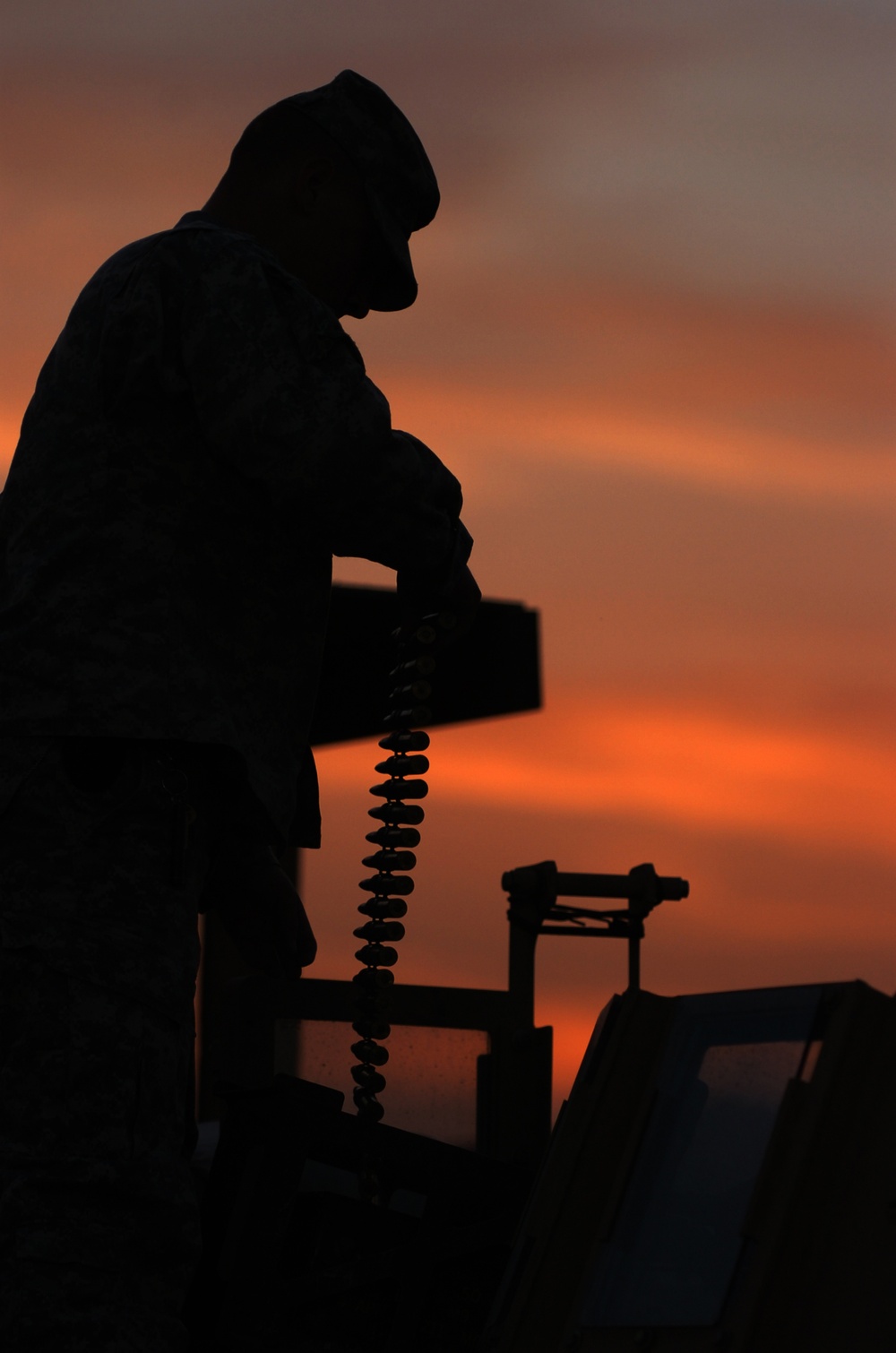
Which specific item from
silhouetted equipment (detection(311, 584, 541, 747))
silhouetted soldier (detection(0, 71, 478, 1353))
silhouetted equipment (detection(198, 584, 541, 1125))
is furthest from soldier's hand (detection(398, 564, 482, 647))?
silhouetted equipment (detection(311, 584, 541, 747))

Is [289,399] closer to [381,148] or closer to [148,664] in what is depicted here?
[148,664]

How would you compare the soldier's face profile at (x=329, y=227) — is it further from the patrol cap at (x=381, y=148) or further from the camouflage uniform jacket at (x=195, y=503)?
the camouflage uniform jacket at (x=195, y=503)

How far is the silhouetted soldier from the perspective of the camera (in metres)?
2.70

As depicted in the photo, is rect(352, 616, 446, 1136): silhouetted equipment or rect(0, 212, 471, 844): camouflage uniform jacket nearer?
rect(0, 212, 471, 844): camouflage uniform jacket

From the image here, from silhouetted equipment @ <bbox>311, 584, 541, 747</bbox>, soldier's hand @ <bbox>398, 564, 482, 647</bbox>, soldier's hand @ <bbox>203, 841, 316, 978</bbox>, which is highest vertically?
silhouetted equipment @ <bbox>311, 584, 541, 747</bbox>

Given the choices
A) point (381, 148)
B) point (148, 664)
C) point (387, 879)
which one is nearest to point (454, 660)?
point (387, 879)

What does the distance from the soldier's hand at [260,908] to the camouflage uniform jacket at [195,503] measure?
22 centimetres

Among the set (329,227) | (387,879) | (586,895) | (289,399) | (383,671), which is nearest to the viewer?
(289,399)

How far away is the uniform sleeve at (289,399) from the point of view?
9.21ft

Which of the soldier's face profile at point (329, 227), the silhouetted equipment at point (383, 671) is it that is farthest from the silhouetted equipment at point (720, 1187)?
the silhouetted equipment at point (383, 671)

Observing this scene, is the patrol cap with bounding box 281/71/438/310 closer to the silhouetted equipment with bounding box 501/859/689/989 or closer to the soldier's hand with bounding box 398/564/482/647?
the soldier's hand with bounding box 398/564/482/647

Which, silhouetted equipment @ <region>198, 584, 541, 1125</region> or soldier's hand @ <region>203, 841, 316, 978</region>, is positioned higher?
silhouetted equipment @ <region>198, 584, 541, 1125</region>

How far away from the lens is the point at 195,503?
298 centimetres

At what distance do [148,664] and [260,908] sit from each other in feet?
2.21
